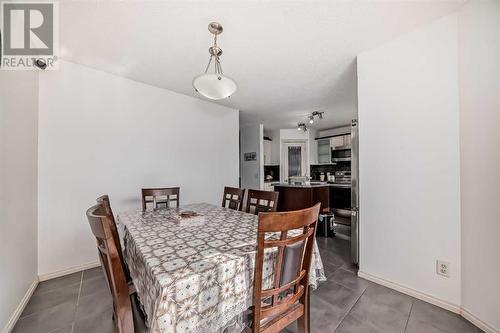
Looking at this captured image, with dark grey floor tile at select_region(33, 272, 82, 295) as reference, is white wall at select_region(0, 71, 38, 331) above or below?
above

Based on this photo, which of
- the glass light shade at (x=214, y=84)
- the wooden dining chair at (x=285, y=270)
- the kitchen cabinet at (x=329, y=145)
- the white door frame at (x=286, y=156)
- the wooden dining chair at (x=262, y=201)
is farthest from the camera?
the white door frame at (x=286, y=156)

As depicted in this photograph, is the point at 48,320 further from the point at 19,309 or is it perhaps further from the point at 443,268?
the point at 443,268

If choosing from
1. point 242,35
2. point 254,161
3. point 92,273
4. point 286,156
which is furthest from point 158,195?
point 286,156

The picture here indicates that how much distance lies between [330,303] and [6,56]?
361cm

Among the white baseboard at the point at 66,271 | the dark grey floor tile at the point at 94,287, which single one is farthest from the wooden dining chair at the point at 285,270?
the white baseboard at the point at 66,271

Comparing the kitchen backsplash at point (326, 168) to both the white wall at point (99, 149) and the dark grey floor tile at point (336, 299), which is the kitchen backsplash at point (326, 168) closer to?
the white wall at point (99, 149)

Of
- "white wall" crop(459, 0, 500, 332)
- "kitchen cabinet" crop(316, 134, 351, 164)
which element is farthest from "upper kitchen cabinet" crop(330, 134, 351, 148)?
"white wall" crop(459, 0, 500, 332)

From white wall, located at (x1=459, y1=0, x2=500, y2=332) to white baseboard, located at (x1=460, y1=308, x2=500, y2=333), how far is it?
0.02 metres

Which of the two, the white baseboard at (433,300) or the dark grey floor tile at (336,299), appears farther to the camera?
the dark grey floor tile at (336,299)

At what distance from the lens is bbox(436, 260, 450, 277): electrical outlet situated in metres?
1.60

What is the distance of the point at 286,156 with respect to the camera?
6203 millimetres

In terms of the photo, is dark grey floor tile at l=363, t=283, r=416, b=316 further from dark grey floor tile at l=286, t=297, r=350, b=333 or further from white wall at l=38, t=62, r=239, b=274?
white wall at l=38, t=62, r=239, b=274

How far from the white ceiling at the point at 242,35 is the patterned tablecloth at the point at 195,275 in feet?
5.71

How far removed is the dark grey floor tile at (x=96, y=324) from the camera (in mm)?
1411
